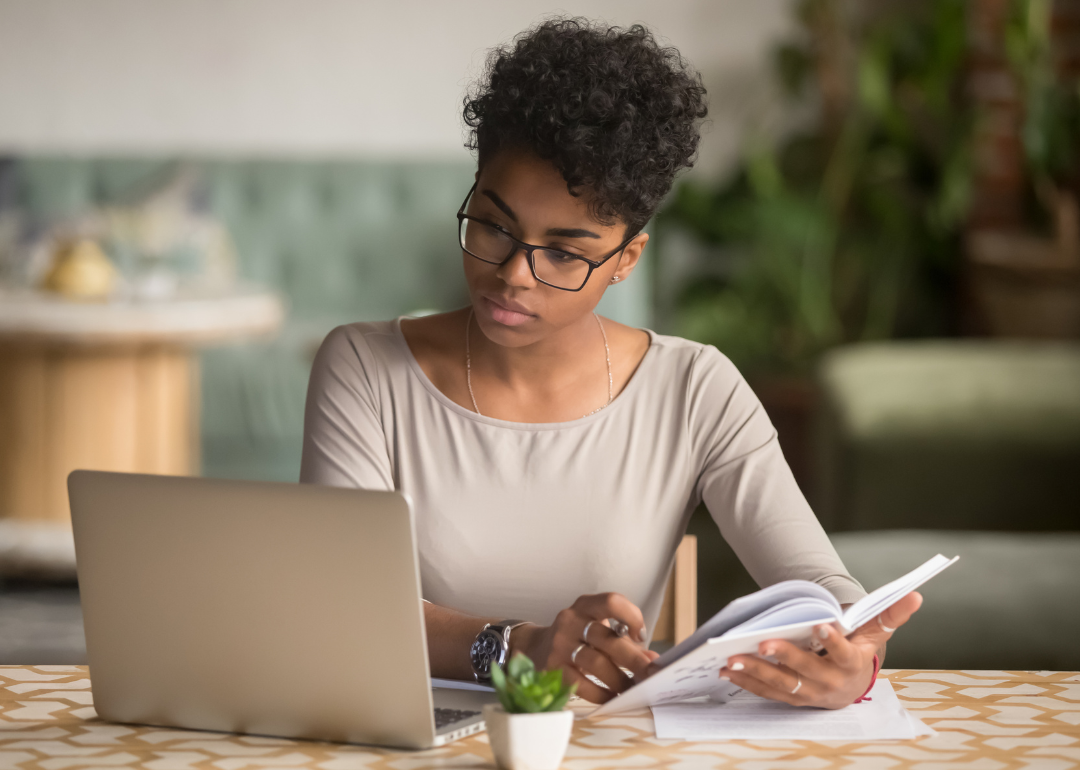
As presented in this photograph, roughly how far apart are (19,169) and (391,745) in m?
4.12

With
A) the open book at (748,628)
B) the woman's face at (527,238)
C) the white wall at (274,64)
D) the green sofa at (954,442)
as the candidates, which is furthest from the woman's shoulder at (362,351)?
the white wall at (274,64)

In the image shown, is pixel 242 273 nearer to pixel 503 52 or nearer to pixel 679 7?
pixel 679 7

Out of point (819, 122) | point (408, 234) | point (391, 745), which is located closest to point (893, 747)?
point (391, 745)

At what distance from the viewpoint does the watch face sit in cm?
110

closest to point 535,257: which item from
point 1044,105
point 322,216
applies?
point 1044,105

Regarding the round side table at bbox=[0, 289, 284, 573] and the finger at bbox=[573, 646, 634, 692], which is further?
the round side table at bbox=[0, 289, 284, 573]

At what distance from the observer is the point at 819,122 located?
4.90 meters

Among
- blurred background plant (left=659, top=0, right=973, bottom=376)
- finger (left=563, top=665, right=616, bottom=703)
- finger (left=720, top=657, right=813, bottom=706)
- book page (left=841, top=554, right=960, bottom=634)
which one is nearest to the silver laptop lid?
finger (left=563, top=665, right=616, bottom=703)

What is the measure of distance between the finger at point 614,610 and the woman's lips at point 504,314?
0.33m

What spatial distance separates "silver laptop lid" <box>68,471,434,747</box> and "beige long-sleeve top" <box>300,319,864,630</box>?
36cm

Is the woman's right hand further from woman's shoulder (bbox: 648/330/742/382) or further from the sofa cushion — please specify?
the sofa cushion

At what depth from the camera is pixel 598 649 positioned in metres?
1.03

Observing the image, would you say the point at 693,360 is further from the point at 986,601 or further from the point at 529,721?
the point at 986,601

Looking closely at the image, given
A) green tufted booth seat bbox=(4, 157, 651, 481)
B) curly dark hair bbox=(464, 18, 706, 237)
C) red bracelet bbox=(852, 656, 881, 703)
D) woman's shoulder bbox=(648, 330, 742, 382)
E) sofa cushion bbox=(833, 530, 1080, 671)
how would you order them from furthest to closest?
green tufted booth seat bbox=(4, 157, 651, 481)
sofa cushion bbox=(833, 530, 1080, 671)
woman's shoulder bbox=(648, 330, 742, 382)
curly dark hair bbox=(464, 18, 706, 237)
red bracelet bbox=(852, 656, 881, 703)
